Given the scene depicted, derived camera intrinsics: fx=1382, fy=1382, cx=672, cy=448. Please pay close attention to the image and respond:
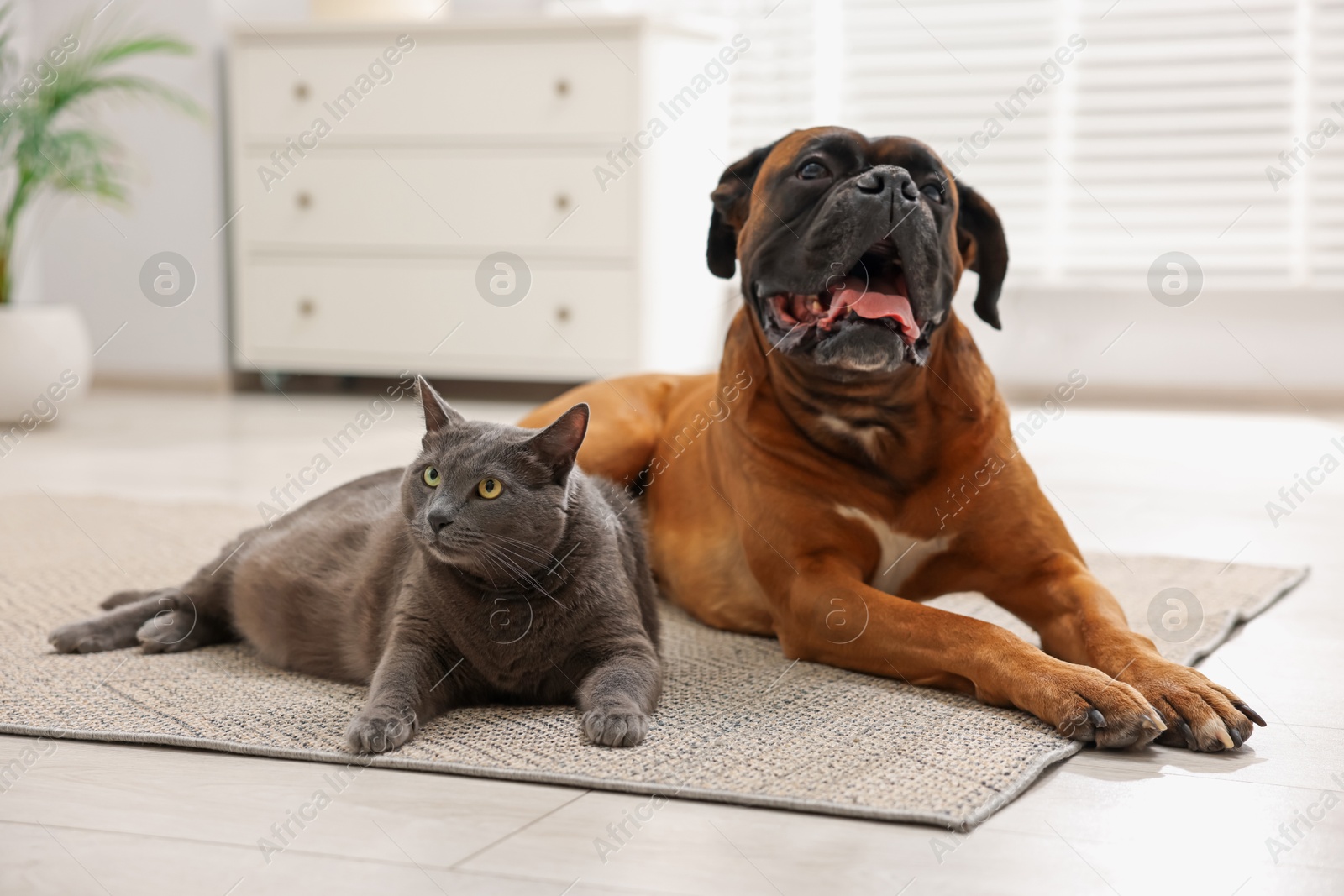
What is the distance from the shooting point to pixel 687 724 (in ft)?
5.72

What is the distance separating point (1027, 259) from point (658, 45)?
1741 millimetres

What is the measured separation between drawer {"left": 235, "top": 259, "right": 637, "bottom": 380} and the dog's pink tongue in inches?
133

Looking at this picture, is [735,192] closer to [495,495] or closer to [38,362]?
[495,495]

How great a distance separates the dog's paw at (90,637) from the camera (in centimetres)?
208

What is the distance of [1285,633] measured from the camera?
228 centimetres

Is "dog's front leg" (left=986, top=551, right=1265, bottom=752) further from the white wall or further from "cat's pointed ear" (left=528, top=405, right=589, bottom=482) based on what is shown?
the white wall

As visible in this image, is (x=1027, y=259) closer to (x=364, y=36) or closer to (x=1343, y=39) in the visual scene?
(x=1343, y=39)

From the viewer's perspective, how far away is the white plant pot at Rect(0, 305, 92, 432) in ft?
15.8

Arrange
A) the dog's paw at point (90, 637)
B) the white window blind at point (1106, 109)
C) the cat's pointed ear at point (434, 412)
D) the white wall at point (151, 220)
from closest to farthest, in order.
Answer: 1. the cat's pointed ear at point (434, 412)
2. the dog's paw at point (90, 637)
3. the white window blind at point (1106, 109)
4. the white wall at point (151, 220)

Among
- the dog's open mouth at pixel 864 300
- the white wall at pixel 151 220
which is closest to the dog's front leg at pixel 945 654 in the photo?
the dog's open mouth at pixel 864 300

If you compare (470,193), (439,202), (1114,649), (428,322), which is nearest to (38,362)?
(428,322)

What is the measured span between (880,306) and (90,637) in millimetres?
1291

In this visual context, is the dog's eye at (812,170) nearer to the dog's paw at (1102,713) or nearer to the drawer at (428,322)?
the dog's paw at (1102,713)

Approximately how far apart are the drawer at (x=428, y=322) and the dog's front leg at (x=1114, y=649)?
3474 millimetres
